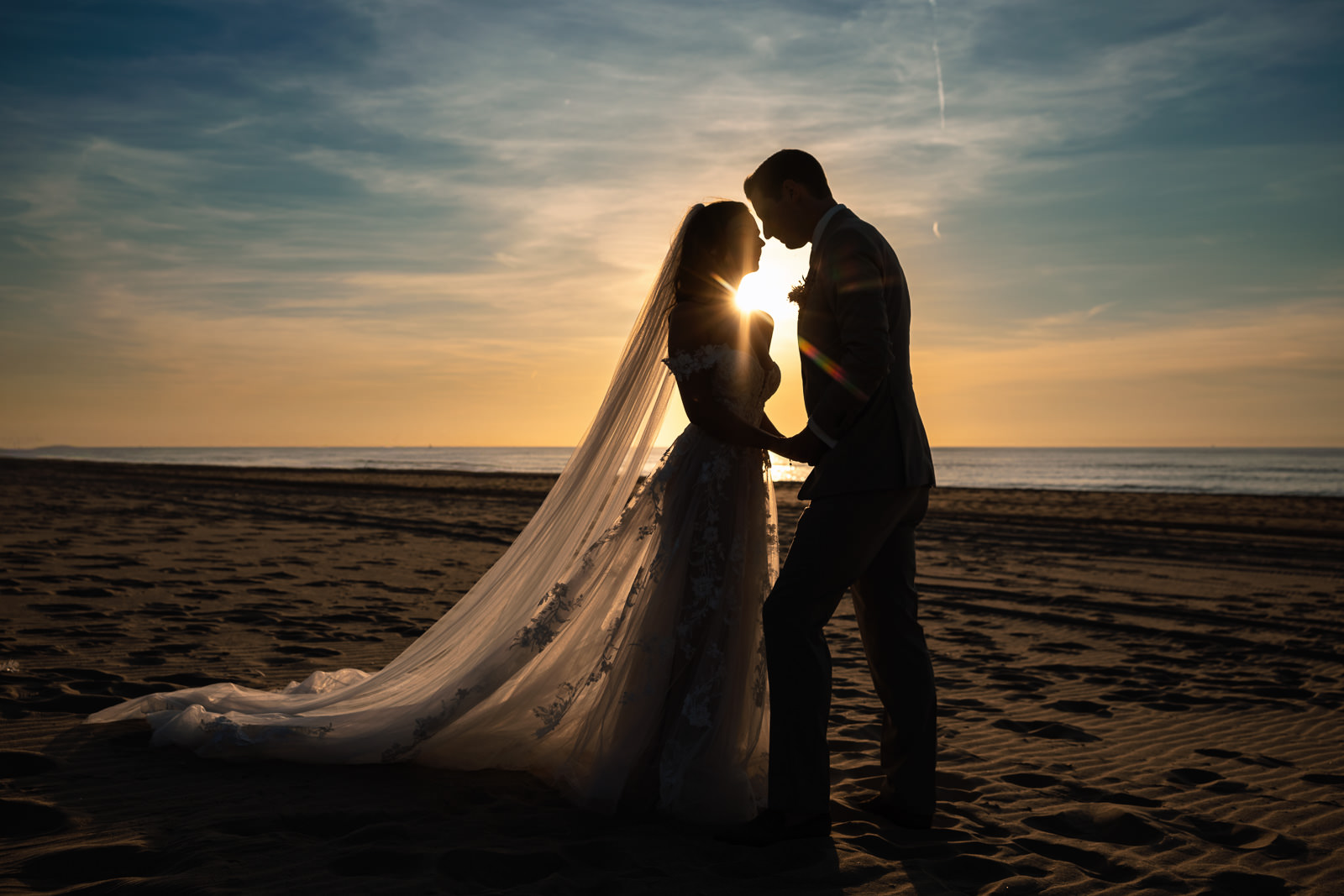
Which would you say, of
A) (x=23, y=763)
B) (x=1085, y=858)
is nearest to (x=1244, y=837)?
(x=1085, y=858)

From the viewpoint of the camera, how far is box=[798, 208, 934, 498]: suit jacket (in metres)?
2.65

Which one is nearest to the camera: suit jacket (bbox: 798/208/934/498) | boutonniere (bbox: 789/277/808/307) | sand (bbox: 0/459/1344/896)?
sand (bbox: 0/459/1344/896)

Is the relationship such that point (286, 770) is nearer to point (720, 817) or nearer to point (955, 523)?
point (720, 817)

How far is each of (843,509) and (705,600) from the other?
652mm

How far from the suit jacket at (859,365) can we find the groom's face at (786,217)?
131mm

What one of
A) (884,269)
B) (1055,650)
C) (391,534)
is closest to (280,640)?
(884,269)

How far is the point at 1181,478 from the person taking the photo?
3925cm

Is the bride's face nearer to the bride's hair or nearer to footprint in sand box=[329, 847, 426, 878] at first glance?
the bride's hair

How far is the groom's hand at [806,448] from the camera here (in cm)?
283

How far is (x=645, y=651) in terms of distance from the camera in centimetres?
307

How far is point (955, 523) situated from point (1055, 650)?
32.3ft

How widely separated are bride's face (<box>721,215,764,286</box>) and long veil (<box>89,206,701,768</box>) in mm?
192

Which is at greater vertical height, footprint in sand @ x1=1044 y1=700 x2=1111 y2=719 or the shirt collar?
the shirt collar

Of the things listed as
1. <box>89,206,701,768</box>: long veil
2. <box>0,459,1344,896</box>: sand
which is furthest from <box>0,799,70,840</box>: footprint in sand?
<box>89,206,701,768</box>: long veil
